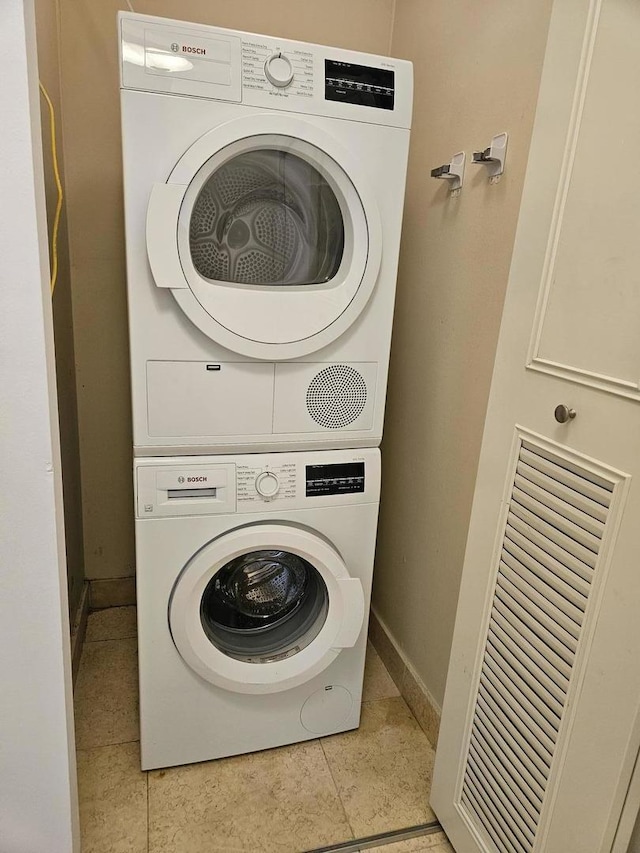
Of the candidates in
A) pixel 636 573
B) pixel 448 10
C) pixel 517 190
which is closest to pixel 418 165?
pixel 448 10

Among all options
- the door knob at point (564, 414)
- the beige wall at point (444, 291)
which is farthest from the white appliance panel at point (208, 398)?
the door knob at point (564, 414)

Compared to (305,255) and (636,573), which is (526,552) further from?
(305,255)

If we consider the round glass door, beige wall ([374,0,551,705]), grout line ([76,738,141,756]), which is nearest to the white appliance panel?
the round glass door

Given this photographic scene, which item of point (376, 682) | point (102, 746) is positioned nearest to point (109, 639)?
point (102, 746)

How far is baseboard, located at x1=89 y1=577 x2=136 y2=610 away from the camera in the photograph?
221 centimetres

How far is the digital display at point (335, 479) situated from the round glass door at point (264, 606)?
0.22 metres

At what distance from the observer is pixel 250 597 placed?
167cm

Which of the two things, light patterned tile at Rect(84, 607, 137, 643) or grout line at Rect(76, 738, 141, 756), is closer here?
grout line at Rect(76, 738, 141, 756)

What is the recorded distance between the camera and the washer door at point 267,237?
1239mm

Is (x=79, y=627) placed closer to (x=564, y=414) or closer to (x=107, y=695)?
(x=107, y=695)

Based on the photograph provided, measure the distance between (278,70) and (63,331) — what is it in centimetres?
98

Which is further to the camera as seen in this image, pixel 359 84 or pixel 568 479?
pixel 359 84

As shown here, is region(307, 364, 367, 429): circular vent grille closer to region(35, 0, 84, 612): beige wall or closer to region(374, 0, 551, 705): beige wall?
region(374, 0, 551, 705): beige wall

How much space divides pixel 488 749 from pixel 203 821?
739 millimetres
